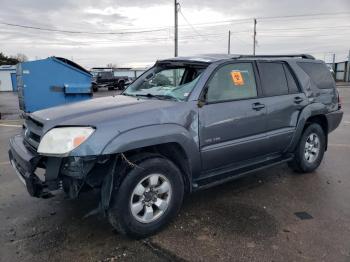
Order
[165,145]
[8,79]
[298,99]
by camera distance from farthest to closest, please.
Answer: [8,79] < [298,99] < [165,145]

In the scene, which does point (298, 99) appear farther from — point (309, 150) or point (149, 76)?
point (149, 76)

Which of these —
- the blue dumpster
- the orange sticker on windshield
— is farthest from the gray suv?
the blue dumpster

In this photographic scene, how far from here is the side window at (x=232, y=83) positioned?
4.27 m

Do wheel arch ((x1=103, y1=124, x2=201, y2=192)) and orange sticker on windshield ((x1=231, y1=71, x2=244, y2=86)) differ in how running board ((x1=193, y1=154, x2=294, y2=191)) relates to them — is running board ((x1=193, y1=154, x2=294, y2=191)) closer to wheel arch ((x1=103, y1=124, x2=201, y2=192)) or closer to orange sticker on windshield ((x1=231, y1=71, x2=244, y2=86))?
wheel arch ((x1=103, y1=124, x2=201, y2=192))

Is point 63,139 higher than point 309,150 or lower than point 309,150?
higher

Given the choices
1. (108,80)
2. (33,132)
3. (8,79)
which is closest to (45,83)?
(33,132)

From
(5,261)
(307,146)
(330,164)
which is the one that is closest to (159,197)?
(5,261)

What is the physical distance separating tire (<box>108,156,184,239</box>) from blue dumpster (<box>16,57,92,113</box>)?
924 cm

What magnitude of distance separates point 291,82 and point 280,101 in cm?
50

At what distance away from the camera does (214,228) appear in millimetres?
3906

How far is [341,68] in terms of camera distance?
45.7 m

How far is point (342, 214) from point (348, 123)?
7430 millimetres

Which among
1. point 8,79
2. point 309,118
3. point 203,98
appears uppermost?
point 203,98

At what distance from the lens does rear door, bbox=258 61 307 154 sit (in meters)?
4.86
